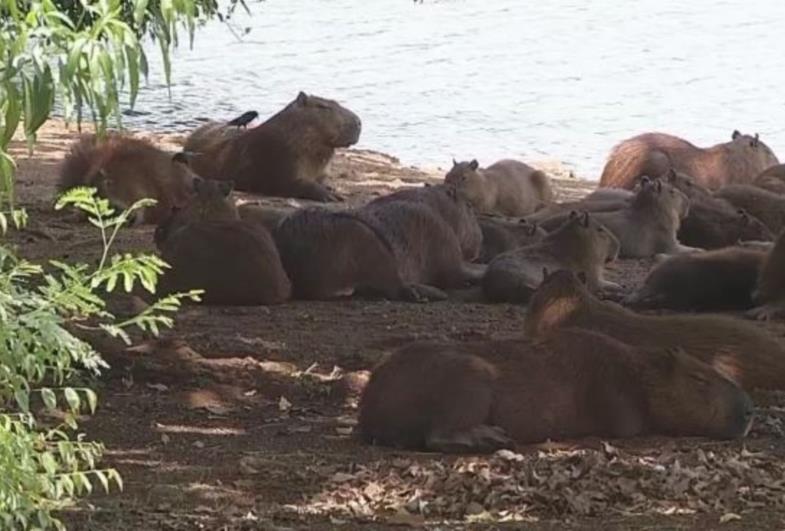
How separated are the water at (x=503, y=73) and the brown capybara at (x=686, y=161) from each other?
2.82 meters

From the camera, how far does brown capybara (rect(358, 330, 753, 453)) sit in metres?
5.64

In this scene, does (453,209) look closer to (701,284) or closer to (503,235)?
(503,235)

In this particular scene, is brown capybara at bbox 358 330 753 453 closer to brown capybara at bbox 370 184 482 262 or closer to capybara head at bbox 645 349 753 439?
capybara head at bbox 645 349 753 439

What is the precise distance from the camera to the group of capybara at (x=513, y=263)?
578cm

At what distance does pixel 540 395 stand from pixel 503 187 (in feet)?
22.5

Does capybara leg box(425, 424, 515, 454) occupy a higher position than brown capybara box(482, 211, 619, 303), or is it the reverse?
capybara leg box(425, 424, 515, 454)

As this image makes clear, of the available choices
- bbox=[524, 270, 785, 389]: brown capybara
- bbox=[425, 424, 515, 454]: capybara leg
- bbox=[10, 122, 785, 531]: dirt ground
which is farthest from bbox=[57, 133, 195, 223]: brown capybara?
bbox=[425, 424, 515, 454]: capybara leg

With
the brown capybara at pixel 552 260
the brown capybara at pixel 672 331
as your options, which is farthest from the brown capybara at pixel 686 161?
the brown capybara at pixel 672 331

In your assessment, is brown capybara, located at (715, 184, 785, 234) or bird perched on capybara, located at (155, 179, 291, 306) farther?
brown capybara, located at (715, 184, 785, 234)

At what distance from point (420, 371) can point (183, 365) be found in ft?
4.70

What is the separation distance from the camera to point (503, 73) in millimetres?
23781

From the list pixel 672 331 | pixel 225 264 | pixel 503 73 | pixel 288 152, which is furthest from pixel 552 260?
pixel 503 73

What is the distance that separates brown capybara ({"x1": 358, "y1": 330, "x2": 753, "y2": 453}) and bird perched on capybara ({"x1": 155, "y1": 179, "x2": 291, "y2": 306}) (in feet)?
8.14

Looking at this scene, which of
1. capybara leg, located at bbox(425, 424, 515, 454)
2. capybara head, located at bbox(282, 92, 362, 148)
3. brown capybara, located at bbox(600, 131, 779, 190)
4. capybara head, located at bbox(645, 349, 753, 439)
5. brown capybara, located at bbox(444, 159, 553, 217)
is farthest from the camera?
brown capybara, located at bbox(600, 131, 779, 190)
